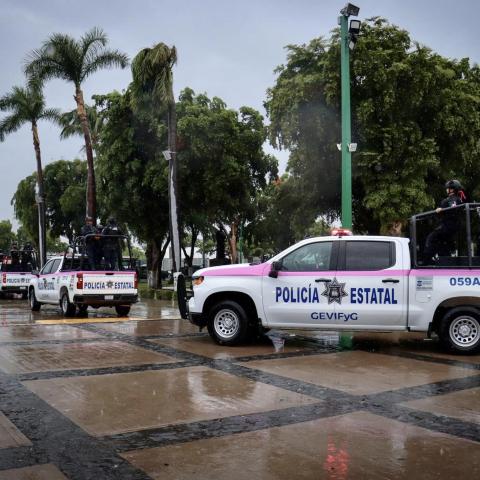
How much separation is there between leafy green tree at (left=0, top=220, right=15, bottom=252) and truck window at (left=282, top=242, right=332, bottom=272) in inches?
3930

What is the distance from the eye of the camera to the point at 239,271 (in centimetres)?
1011

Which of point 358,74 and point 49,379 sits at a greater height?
point 358,74

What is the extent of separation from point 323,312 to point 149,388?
139 inches

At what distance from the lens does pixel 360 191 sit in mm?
26109

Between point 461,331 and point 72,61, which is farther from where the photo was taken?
point 72,61

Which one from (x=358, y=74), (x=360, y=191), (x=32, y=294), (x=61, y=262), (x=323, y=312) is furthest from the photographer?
(x=360, y=191)

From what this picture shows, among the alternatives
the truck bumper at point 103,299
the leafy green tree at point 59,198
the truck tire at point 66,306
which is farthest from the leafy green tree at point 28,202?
the truck bumper at point 103,299

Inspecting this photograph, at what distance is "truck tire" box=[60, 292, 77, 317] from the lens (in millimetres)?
15891

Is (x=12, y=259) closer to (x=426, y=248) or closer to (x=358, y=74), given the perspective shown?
(x=358, y=74)

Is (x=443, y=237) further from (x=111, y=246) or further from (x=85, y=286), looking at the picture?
(x=111, y=246)

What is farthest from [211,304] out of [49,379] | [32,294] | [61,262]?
[32,294]

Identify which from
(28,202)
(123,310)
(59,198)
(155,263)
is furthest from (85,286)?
(28,202)

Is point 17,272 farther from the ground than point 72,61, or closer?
closer

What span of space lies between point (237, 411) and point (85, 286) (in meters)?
10.2
